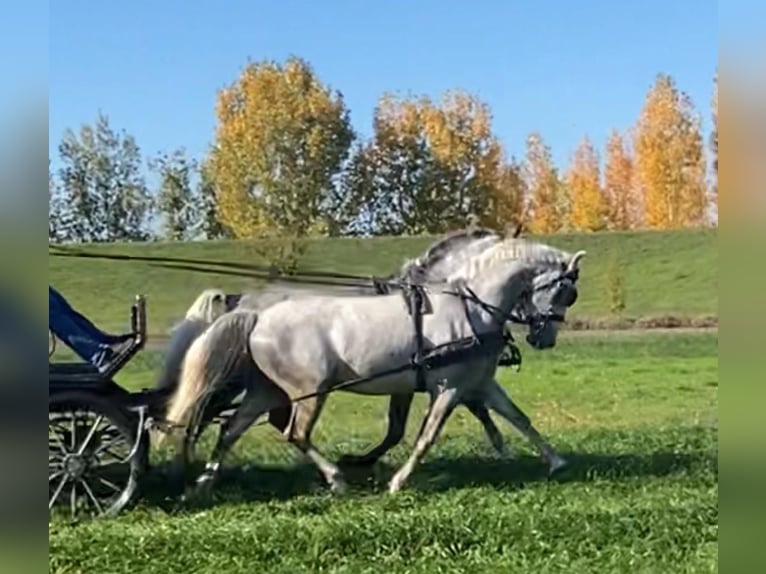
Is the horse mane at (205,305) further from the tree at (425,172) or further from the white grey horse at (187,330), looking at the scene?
the tree at (425,172)

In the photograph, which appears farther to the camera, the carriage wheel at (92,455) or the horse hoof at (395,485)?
the horse hoof at (395,485)

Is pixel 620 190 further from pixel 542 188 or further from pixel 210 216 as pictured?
pixel 210 216

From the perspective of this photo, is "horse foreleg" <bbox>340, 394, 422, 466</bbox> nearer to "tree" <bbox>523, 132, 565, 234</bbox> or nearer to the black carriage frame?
the black carriage frame

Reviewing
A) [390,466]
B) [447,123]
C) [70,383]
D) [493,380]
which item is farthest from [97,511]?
[447,123]

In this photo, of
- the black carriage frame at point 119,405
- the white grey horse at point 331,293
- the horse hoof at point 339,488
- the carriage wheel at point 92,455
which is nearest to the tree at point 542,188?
the white grey horse at point 331,293

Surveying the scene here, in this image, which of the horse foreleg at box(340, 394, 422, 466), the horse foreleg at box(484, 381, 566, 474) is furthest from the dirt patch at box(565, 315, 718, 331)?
the horse foreleg at box(340, 394, 422, 466)
